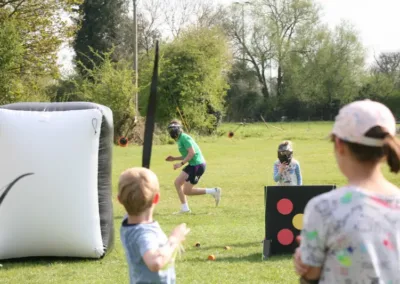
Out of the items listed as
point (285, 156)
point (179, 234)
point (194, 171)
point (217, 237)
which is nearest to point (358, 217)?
point (179, 234)

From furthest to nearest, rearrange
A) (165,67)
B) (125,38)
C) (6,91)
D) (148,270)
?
(125,38) → (165,67) → (6,91) → (148,270)

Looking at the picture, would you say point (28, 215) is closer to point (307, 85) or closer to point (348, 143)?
point (348, 143)

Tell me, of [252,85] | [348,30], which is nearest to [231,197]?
[252,85]

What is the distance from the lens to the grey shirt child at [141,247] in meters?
3.46

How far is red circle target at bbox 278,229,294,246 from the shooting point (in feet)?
26.5

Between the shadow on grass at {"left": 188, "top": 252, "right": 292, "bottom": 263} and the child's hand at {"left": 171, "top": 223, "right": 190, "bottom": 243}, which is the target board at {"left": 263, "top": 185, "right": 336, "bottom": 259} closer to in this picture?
the shadow on grass at {"left": 188, "top": 252, "right": 292, "bottom": 263}

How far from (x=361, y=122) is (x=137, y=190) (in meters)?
1.37

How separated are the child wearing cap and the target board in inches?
212

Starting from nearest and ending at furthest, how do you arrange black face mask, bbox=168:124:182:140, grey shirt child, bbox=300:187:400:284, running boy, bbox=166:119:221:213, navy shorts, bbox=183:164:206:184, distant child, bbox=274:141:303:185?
grey shirt child, bbox=300:187:400:284 < distant child, bbox=274:141:303:185 < black face mask, bbox=168:124:182:140 < running boy, bbox=166:119:221:213 < navy shorts, bbox=183:164:206:184

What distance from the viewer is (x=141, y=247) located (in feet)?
11.3

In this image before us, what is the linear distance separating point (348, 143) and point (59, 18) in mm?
31267

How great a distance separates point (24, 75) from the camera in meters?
32.2

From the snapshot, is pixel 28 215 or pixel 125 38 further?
pixel 125 38

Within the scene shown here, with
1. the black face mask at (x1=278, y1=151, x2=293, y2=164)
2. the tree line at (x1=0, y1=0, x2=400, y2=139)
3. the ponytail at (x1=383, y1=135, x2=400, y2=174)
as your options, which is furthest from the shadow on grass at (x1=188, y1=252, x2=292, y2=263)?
the tree line at (x1=0, y1=0, x2=400, y2=139)
